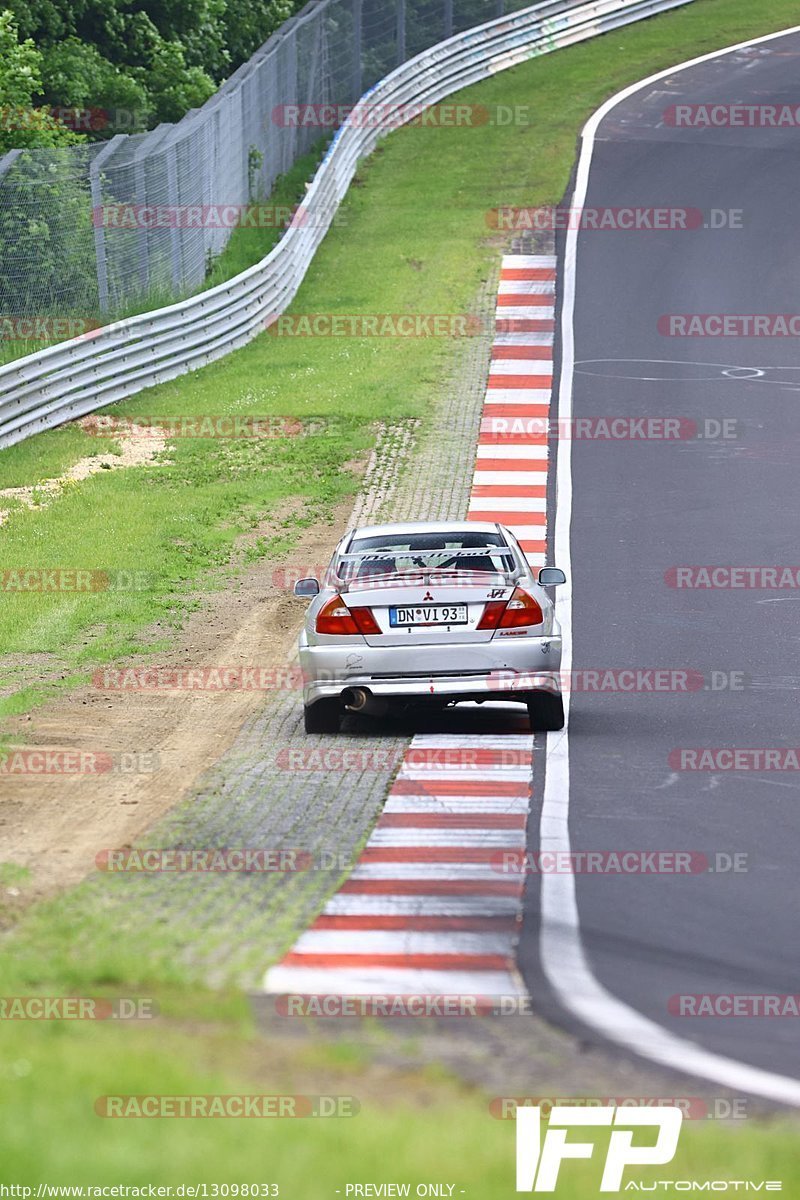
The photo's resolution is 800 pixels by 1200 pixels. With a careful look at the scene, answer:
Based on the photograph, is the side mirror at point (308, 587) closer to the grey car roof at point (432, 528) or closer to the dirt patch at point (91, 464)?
the grey car roof at point (432, 528)

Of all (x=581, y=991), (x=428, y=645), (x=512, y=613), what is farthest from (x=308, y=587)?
(x=581, y=991)

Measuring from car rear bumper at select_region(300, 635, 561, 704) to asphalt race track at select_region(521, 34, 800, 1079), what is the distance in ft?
1.94

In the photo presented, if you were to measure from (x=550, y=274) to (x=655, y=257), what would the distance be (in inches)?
97.3

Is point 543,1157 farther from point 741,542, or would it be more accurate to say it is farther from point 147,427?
point 147,427

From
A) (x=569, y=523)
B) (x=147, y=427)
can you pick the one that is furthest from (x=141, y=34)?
(x=569, y=523)

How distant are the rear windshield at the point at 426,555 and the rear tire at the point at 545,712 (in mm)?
956

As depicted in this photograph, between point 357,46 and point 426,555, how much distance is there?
30844mm

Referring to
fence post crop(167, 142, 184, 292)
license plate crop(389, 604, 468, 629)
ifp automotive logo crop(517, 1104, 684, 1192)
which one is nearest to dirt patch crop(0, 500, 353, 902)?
license plate crop(389, 604, 468, 629)

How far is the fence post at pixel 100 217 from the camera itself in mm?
25609

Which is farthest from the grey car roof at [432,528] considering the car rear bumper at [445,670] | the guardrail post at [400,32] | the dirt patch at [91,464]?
the guardrail post at [400,32]

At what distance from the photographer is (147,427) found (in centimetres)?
2528

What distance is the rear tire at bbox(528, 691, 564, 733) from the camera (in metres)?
12.6

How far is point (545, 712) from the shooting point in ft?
41.7

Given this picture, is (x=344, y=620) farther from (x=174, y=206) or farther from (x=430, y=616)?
(x=174, y=206)
